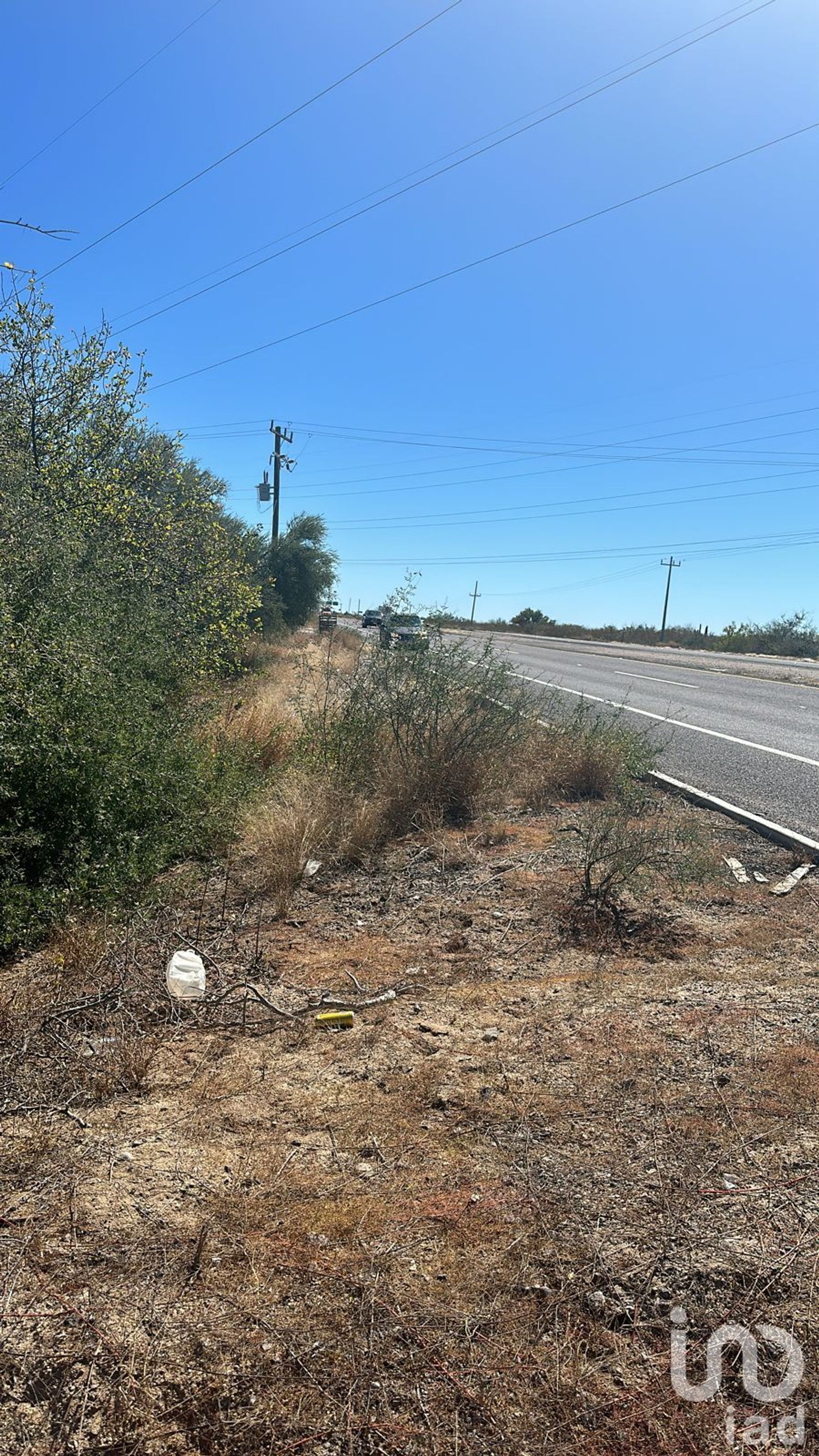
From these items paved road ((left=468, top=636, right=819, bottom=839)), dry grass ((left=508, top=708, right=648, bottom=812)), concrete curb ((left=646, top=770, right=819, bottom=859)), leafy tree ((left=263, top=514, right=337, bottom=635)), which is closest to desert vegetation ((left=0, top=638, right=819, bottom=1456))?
concrete curb ((left=646, top=770, right=819, bottom=859))

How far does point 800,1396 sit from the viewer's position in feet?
5.82

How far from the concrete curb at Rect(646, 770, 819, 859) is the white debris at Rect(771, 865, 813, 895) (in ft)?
0.88

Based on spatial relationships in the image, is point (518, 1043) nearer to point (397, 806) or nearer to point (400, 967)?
point (400, 967)

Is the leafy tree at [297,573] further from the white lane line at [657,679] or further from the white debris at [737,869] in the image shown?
the white debris at [737,869]

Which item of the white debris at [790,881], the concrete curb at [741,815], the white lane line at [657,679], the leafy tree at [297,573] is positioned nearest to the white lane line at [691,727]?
the concrete curb at [741,815]

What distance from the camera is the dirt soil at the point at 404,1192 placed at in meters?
1.79

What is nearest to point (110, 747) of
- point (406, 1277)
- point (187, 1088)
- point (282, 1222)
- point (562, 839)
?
point (187, 1088)

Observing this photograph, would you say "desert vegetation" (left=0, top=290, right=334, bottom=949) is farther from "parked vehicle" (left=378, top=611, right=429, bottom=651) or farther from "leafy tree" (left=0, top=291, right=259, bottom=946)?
"parked vehicle" (left=378, top=611, right=429, bottom=651)

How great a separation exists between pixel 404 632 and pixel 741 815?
3.47 meters

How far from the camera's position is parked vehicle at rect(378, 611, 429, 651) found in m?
7.76

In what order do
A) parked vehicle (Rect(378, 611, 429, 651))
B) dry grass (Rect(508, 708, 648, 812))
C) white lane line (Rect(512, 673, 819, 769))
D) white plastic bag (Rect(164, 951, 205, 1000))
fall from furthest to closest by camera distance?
white lane line (Rect(512, 673, 819, 769)) → parked vehicle (Rect(378, 611, 429, 651)) → dry grass (Rect(508, 708, 648, 812)) → white plastic bag (Rect(164, 951, 205, 1000))

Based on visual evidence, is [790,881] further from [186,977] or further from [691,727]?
[691,727]

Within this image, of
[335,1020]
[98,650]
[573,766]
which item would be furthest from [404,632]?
[335,1020]

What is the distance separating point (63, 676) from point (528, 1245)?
4107mm
